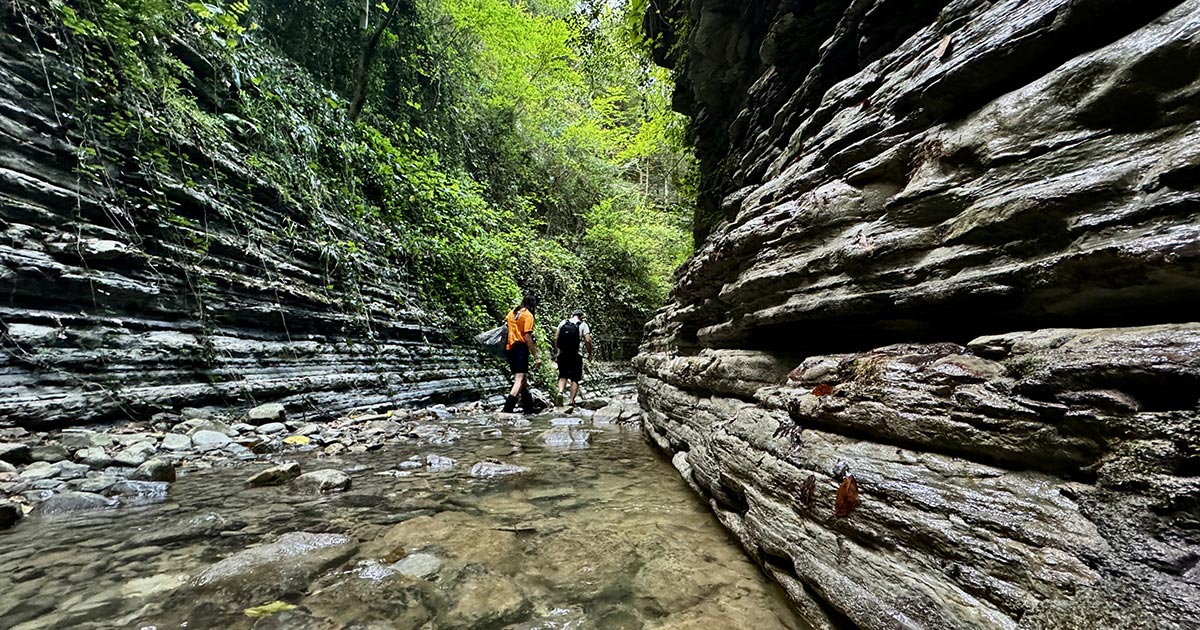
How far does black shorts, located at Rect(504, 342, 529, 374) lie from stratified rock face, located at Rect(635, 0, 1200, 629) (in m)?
6.03

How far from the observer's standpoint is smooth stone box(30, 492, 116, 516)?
3115 millimetres

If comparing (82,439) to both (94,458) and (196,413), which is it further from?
(196,413)

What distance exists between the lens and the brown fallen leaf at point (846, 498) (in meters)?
2.11

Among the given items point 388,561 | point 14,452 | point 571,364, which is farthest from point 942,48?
point 571,364

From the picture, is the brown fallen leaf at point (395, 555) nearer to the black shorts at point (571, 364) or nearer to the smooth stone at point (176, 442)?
the smooth stone at point (176, 442)

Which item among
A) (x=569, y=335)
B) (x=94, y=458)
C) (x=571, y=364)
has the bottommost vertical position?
(x=94, y=458)

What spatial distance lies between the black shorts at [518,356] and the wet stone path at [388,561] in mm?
4971

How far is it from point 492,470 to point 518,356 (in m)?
4.67

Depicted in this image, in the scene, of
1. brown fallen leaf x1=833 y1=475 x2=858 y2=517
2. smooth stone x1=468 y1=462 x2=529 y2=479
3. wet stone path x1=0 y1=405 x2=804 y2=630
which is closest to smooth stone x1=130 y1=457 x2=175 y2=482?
wet stone path x1=0 y1=405 x2=804 y2=630

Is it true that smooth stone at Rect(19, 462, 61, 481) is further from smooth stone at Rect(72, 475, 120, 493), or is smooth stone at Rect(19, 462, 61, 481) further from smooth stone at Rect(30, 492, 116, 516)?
smooth stone at Rect(30, 492, 116, 516)

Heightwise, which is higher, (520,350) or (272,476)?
(520,350)

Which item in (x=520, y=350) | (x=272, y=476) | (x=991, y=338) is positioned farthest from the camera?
(x=520, y=350)

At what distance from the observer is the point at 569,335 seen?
1023 cm

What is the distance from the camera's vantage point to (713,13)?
688cm
